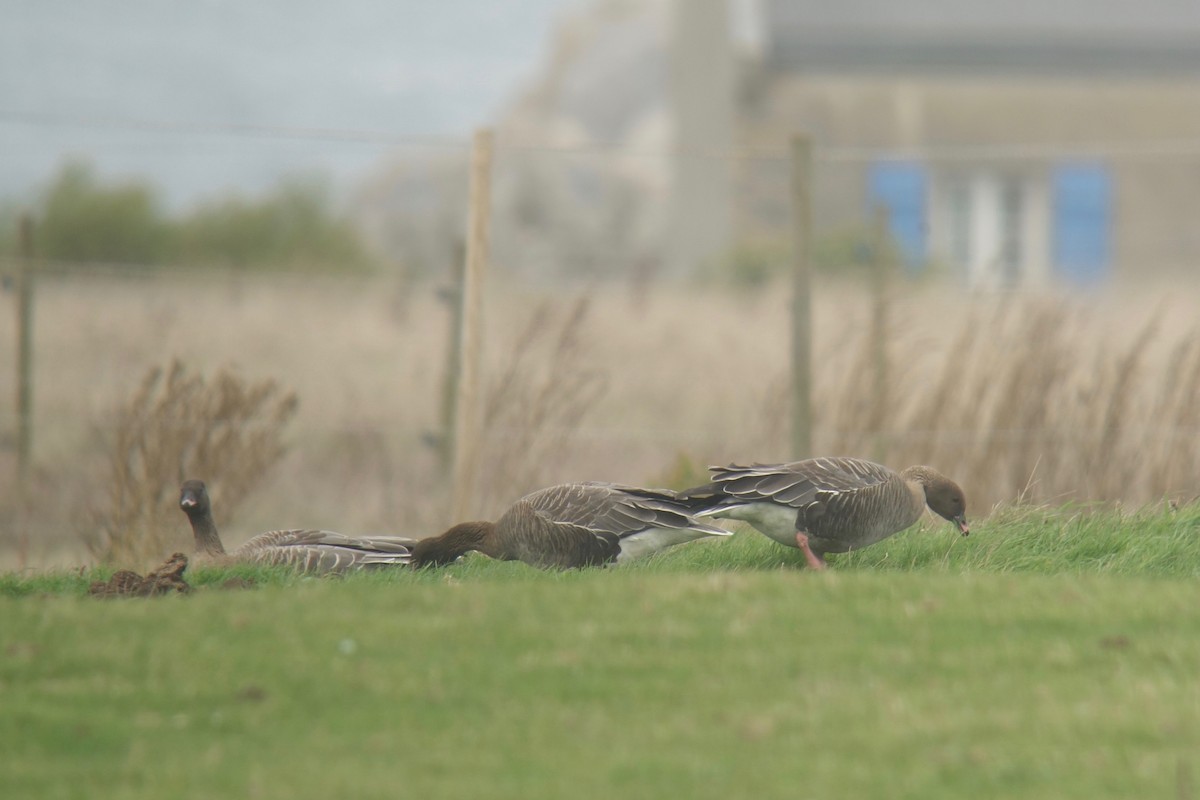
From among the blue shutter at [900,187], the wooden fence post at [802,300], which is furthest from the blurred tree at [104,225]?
the wooden fence post at [802,300]

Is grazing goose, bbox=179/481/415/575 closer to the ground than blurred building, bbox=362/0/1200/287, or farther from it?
closer to the ground

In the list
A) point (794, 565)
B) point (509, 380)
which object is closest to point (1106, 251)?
point (509, 380)

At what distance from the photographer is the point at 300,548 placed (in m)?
8.12

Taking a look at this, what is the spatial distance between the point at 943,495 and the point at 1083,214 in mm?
26183

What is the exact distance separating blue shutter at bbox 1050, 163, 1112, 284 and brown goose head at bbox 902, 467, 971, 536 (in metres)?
25.0

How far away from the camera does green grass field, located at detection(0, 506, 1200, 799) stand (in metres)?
4.50

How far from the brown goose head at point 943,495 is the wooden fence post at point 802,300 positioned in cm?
242

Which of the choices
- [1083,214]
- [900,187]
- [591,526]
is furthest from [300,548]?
[1083,214]

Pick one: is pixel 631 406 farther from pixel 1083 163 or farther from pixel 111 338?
pixel 1083 163

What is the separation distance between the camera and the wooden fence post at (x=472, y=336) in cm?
1010

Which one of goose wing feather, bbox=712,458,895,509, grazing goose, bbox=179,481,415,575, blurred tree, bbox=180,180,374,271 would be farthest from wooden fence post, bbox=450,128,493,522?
blurred tree, bbox=180,180,374,271

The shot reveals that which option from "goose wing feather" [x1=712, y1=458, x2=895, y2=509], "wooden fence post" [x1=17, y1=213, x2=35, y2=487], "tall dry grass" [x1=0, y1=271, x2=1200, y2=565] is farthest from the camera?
"wooden fence post" [x1=17, y1=213, x2=35, y2=487]

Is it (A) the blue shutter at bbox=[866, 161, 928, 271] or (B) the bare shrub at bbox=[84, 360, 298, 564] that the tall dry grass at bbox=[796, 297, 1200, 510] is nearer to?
(B) the bare shrub at bbox=[84, 360, 298, 564]

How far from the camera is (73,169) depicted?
1425 inches
